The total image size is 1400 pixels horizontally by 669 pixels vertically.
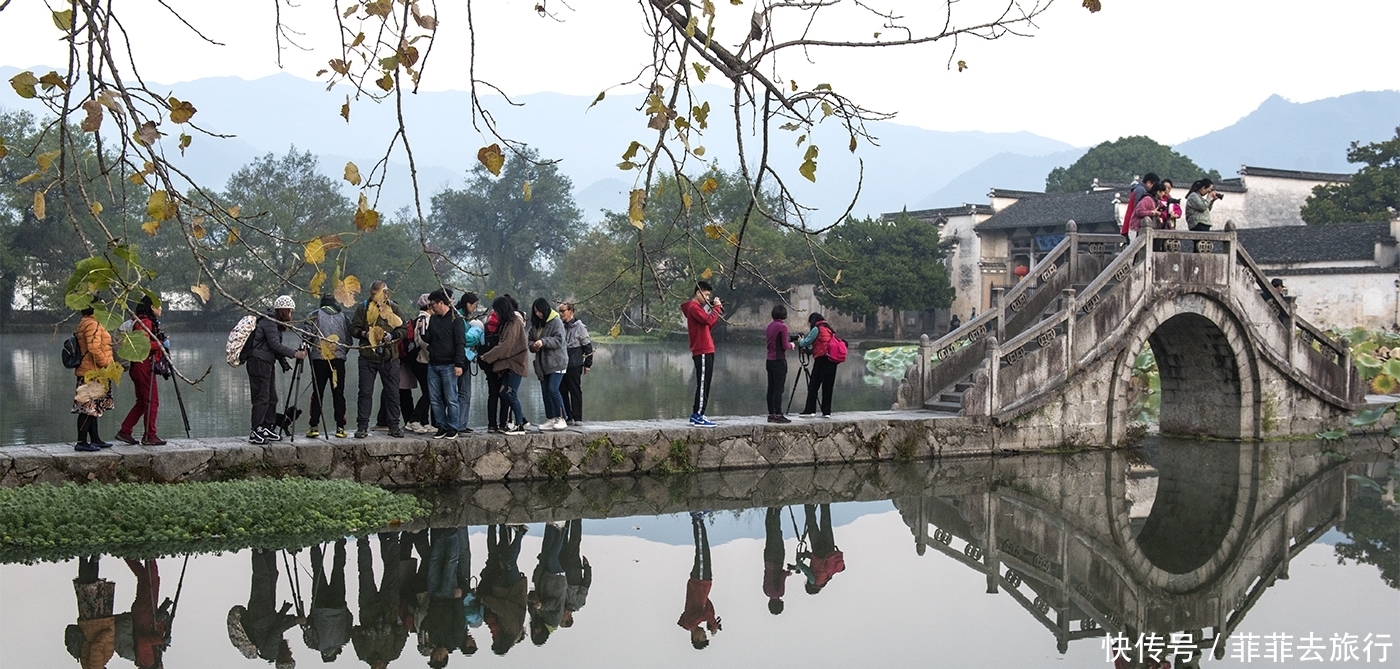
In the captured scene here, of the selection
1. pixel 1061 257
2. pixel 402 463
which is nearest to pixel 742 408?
pixel 1061 257

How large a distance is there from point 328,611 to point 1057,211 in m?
43.8

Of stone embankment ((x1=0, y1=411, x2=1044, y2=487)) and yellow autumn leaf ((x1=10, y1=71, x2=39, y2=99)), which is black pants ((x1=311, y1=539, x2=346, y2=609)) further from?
yellow autumn leaf ((x1=10, y1=71, x2=39, y2=99))

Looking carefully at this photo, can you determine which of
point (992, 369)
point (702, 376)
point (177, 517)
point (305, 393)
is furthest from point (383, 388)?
point (305, 393)

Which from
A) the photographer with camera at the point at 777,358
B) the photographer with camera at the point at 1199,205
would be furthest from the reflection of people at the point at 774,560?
the photographer with camera at the point at 1199,205

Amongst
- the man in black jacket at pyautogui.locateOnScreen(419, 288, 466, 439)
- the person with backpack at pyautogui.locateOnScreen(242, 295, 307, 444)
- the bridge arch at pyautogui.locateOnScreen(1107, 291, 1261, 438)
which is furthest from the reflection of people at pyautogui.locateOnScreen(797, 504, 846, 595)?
the bridge arch at pyautogui.locateOnScreen(1107, 291, 1261, 438)

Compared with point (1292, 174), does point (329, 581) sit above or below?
below

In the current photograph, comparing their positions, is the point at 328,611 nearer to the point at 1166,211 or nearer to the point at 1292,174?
the point at 1166,211

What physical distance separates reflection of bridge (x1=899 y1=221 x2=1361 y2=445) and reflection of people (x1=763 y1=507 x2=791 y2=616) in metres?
4.68

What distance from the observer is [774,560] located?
1165 cm

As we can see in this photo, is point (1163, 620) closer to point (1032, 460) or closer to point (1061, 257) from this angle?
point (1032, 460)

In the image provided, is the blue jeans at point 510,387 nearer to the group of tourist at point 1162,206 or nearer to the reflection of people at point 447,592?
the reflection of people at point 447,592

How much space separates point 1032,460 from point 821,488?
3780mm

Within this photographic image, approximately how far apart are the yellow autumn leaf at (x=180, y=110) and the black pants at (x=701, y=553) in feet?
23.0

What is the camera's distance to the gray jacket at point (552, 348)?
14.5 meters
